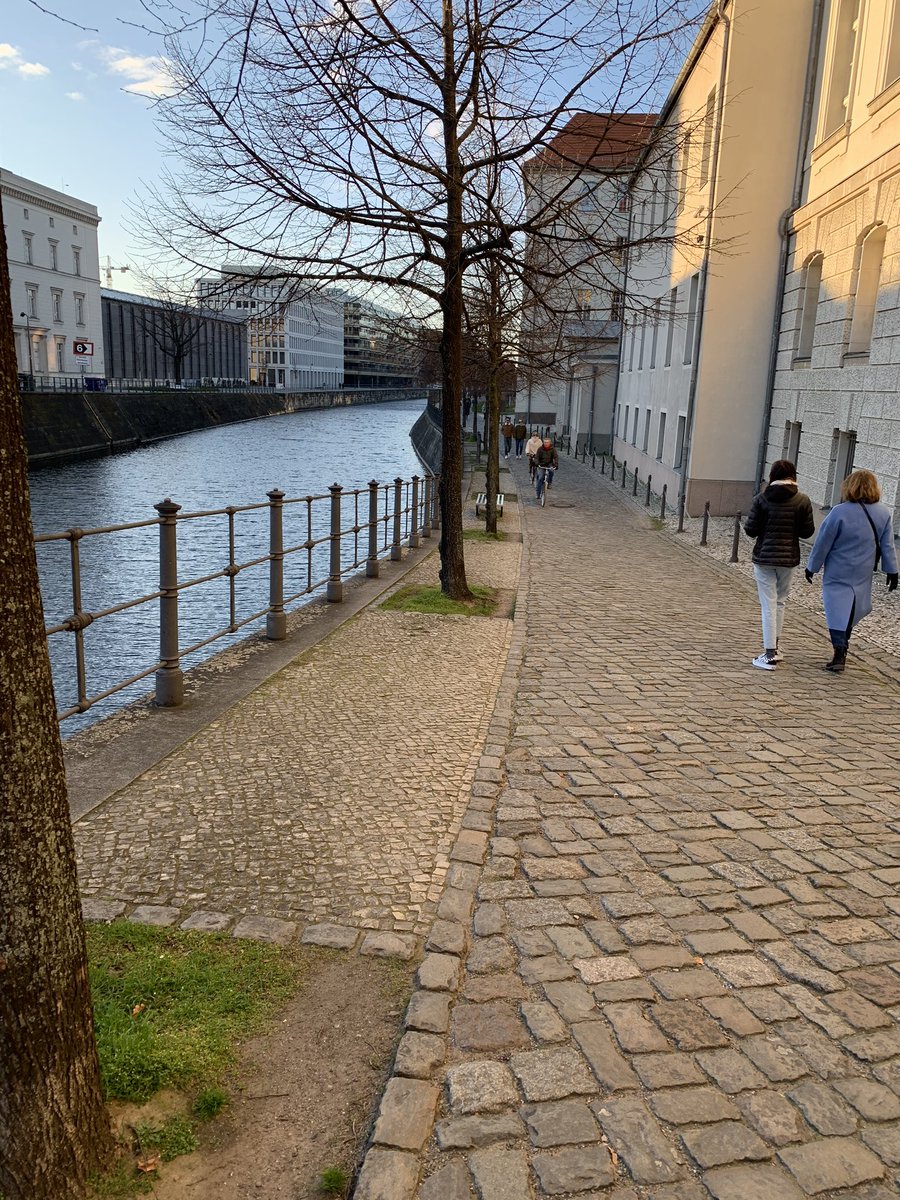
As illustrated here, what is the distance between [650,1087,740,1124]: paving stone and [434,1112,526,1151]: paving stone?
1.40 feet

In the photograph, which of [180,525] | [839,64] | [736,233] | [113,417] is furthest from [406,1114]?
[113,417]

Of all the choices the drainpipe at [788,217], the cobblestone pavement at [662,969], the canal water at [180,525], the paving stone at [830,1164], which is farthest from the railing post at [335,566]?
the drainpipe at [788,217]

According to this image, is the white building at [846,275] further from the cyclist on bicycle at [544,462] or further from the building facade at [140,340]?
the building facade at [140,340]

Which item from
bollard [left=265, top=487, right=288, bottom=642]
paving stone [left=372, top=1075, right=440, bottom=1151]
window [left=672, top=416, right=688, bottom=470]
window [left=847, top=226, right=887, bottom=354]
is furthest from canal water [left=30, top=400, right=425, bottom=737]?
window [left=847, top=226, right=887, bottom=354]

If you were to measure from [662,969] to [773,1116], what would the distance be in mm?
823

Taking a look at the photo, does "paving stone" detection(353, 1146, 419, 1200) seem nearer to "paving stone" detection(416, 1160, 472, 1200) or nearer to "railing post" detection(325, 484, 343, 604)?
"paving stone" detection(416, 1160, 472, 1200)

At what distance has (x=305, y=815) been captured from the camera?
4973 mm

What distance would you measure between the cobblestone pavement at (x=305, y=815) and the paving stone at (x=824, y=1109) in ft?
4.77

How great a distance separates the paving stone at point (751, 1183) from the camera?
2580 millimetres

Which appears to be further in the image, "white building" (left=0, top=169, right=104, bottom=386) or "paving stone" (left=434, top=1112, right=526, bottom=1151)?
"white building" (left=0, top=169, right=104, bottom=386)

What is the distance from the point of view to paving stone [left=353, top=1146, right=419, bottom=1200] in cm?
255

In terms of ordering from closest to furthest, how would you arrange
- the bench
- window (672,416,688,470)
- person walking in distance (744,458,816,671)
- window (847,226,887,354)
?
person walking in distance (744,458,816,671) → window (847,226,887,354) → the bench → window (672,416,688,470)

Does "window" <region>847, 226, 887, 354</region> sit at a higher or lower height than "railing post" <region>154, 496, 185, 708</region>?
higher

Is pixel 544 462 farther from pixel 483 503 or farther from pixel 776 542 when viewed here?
pixel 776 542
